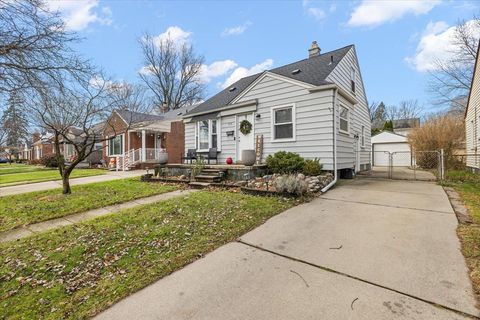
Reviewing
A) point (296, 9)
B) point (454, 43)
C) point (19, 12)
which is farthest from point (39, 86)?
point (454, 43)

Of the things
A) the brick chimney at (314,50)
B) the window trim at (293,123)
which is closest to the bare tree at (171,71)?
the brick chimney at (314,50)

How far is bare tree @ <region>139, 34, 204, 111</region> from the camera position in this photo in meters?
32.4

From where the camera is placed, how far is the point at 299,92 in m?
9.05

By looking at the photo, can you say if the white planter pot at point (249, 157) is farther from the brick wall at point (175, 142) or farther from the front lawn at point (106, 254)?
the brick wall at point (175, 142)

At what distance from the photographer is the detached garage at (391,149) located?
2056cm

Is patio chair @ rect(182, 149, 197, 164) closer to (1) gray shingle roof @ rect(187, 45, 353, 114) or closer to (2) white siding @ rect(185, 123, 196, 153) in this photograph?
(2) white siding @ rect(185, 123, 196, 153)

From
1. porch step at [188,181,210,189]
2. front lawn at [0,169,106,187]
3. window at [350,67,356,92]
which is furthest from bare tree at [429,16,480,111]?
front lawn at [0,169,106,187]

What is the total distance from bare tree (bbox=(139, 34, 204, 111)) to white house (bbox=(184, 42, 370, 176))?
22.5 m

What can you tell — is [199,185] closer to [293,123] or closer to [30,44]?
[293,123]

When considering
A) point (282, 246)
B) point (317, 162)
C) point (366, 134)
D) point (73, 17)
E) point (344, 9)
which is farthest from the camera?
point (366, 134)

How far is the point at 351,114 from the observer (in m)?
10.7

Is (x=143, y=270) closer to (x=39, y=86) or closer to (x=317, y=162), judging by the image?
(x=39, y=86)

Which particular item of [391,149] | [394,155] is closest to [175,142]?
[391,149]

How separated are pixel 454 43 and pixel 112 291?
75.8 feet
